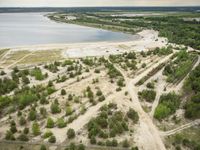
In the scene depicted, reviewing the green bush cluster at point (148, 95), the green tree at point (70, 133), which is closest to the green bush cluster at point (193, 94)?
the green bush cluster at point (148, 95)

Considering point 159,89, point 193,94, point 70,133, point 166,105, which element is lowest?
point 159,89

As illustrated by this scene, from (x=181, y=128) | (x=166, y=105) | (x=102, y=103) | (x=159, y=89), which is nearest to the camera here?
(x=181, y=128)

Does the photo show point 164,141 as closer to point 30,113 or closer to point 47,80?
point 30,113

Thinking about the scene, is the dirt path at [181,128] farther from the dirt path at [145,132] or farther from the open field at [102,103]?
the dirt path at [145,132]

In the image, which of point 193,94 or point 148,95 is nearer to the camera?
point 148,95

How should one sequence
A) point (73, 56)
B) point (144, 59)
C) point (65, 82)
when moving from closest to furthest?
1. point (65, 82)
2. point (144, 59)
3. point (73, 56)

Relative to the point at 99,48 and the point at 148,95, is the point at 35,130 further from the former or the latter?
the point at 99,48

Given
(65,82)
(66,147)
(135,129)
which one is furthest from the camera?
(65,82)

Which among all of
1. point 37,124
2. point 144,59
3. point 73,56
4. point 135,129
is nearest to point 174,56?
point 144,59

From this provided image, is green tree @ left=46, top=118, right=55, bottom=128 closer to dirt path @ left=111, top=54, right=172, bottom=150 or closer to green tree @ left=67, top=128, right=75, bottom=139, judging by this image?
green tree @ left=67, top=128, right=75, bottom=139

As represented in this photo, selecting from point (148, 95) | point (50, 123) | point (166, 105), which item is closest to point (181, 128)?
point (166, 105)

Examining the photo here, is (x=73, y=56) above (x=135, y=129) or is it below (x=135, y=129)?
below
